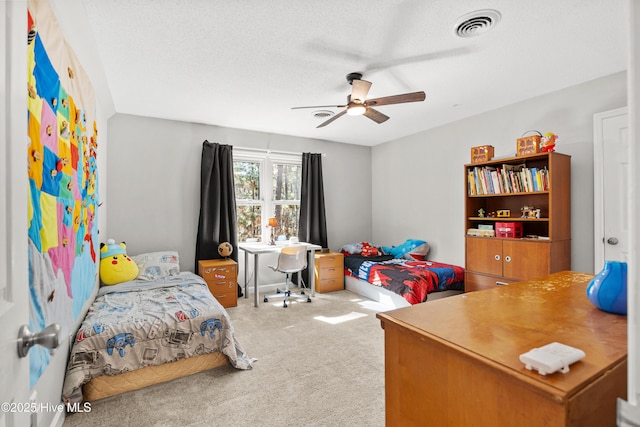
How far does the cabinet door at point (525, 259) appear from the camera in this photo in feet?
9.65

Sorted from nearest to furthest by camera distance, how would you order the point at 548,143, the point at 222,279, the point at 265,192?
1. the point at 548,143
2. the point at 222,279
3. the point at 265,192

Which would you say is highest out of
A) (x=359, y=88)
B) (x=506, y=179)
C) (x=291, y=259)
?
(x=359, y=88)

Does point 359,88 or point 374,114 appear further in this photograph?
point 374,114

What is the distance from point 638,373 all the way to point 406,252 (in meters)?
4.45

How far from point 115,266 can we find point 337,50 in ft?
9.94

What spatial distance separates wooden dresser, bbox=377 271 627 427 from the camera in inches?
32.5

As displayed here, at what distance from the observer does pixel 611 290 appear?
1281mm

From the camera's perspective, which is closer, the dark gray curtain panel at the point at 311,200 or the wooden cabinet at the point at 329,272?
the wooden cabinet at the point at 329,272

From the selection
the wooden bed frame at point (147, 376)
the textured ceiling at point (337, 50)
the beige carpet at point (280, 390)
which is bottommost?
the beige carpet at point (280, 390)

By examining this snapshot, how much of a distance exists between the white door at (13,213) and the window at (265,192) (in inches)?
160

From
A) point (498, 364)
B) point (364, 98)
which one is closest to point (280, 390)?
point (498, 364)

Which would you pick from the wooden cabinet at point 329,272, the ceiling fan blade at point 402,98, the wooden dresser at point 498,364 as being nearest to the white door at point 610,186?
the ceiling fan blade at point 402,98

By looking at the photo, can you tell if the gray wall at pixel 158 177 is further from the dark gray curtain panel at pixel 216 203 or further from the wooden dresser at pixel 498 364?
the wooden dresser at pixel 498 364

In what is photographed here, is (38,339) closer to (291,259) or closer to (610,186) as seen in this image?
(291,259)
